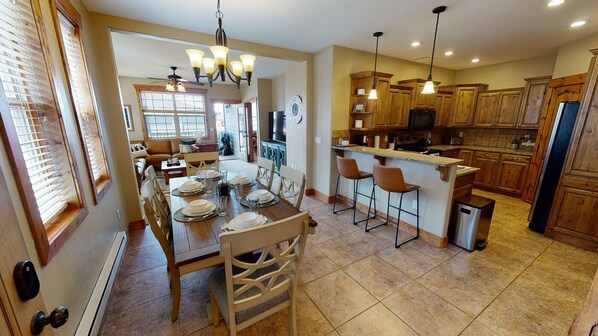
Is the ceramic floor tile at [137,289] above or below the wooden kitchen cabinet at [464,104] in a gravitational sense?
below

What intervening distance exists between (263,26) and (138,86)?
5.70 metres

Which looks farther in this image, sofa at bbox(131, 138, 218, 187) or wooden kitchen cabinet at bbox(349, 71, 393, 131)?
sofa at bbox(131, 138, 218, 187)

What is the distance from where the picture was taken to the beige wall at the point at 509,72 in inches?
161

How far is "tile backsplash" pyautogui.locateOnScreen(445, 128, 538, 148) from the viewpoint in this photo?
449cm

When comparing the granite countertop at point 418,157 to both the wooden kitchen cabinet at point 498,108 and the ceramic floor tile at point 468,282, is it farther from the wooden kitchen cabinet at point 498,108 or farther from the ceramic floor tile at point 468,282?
the wooden kitchen cabinet at point 498,108

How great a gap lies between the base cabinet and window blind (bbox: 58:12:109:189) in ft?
11.3

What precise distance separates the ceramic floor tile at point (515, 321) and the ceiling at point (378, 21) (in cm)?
283

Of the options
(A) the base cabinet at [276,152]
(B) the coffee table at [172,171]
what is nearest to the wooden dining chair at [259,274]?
(B) the coffee table at [172,171]

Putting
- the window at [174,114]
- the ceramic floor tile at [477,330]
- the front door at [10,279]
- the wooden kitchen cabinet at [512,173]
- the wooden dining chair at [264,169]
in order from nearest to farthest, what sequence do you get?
the front door at [10,279]
the ceramic floor tile at [477,330]
the wooden dining chair at [264,169]
the wooden kitchen cabinet at [512,173]
the window at [174,114]

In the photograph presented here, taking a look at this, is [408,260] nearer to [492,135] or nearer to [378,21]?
[378,21]

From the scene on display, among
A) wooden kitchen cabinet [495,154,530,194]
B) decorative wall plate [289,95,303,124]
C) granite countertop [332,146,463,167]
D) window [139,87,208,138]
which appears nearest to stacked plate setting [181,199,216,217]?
granite countertop [332,146,463,167]

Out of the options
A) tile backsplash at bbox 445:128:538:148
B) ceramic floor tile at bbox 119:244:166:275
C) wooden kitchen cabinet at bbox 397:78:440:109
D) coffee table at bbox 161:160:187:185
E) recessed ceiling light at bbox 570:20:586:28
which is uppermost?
recessed ceiling light at bbox 570:20:586:28

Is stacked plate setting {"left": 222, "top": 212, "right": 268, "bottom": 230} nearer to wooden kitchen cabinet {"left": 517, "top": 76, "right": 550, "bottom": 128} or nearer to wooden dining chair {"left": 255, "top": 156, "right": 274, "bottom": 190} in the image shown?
wooden dining chair {"left": 255, "top": 156, "right": 274, "bottom": 190}

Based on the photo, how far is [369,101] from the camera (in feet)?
12.3
